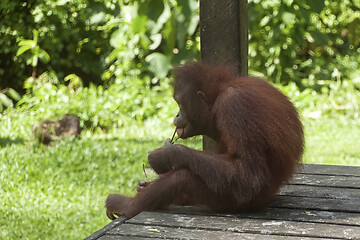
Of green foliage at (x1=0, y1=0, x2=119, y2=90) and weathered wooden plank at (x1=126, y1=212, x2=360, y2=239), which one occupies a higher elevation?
green foliage at (x1=0, y1=0, x2=119, y2=90)

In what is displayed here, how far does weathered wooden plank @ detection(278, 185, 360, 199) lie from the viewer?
298cm

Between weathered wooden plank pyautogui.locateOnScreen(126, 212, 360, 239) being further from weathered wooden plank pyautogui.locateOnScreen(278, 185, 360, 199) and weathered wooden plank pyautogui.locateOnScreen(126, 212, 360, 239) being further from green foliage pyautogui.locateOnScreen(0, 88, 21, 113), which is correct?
green foliage pyautogui.locateOnScreen(0, 88, 21, 113)

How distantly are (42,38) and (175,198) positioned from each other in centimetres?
528

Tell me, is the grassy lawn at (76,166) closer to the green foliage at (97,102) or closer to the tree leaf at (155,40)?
the green foliage at (97,102)

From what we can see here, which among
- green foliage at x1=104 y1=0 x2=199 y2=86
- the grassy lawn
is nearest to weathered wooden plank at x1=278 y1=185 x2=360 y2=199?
the grassy lawn

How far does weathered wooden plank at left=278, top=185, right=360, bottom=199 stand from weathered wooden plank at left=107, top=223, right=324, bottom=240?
76 centimetres

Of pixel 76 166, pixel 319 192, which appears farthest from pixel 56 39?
pixel 319 192

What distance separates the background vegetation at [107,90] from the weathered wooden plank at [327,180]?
134cm

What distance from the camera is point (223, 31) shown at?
132 inches

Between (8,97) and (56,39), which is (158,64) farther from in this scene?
(8,97)

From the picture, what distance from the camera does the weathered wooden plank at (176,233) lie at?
2.28 m

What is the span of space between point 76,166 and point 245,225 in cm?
273

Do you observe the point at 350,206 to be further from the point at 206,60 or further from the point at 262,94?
the point at 206,60

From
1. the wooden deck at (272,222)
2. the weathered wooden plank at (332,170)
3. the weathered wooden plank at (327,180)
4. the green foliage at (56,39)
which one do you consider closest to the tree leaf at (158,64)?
the green foliage at (56,39)
